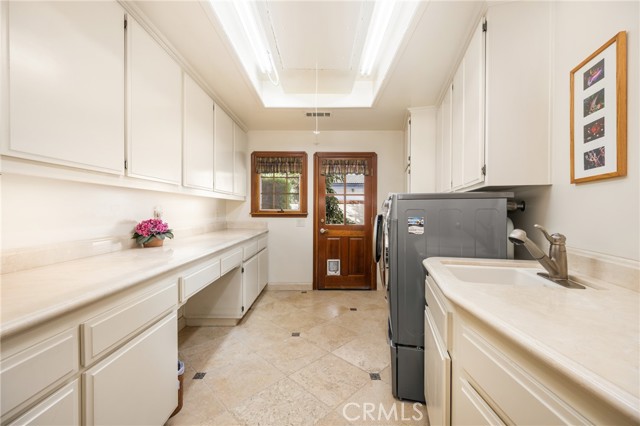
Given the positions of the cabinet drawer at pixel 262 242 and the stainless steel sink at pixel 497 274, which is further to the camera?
the cabinet drawer at pixel 262 242

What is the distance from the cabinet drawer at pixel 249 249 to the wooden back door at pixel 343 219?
3.22ft

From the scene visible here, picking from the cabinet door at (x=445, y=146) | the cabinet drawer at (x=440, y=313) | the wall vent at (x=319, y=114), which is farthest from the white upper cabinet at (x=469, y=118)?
the wall vent at (x=319, y=114)

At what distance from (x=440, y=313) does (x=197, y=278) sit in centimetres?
147

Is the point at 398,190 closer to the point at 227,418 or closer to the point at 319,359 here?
the point at 319,359

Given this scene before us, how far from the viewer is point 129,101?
1.34m

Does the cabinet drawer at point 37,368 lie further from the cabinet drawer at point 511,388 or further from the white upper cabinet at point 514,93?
the white upper cabinet at point 514,93

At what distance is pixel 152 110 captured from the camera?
1529 mm

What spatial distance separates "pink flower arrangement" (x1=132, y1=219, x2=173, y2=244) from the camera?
1.71 metres

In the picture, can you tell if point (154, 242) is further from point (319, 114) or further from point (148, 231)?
point (319, 114)

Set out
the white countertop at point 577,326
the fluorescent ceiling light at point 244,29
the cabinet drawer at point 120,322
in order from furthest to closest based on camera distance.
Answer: the fluorescent ceiling light at point 244,29, the cabinet drawer at point 120,322, the white countertop at point 577,326

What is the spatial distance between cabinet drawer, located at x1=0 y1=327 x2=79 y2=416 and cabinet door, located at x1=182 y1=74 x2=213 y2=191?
1.39 m

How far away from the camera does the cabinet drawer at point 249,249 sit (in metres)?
2.52

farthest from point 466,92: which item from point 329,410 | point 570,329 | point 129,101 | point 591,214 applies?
point 329,410

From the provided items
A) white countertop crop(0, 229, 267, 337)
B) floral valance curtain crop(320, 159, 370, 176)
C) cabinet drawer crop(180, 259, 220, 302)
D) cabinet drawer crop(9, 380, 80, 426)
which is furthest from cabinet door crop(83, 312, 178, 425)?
floral valance curtain crop(320, 159, 370, 176)
